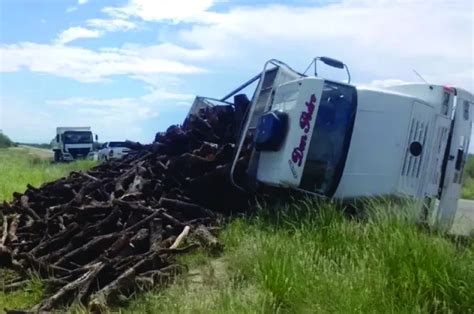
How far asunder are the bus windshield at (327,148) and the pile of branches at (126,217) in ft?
4.27

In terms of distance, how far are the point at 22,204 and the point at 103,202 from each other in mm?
1906

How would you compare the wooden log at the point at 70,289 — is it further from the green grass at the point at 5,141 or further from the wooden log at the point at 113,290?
the green grass at the point at 5,141

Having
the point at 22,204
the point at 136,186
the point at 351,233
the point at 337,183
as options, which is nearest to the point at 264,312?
the point at 351,233

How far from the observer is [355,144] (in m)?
9.20

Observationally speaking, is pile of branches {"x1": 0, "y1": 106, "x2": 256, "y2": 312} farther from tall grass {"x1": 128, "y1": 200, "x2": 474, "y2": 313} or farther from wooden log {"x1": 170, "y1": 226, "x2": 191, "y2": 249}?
tall grass {"x1": 128, "y1": 200, "x2": 474, "y2": 313}

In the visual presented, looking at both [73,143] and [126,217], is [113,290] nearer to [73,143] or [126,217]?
[126,217]

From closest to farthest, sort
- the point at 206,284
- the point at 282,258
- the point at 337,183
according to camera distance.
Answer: the point at 282,258
the point at 206,284
the point at 337,183

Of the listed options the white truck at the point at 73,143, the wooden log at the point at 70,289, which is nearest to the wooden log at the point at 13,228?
the wooden log at the point at 70,289

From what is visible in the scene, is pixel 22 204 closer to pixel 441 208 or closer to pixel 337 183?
pixel 337 183

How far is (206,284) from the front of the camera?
673 cm

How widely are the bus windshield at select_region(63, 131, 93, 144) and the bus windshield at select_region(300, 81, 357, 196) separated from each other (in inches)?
1555

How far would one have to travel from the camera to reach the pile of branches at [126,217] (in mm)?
7066

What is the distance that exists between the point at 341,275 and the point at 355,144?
3712 mm

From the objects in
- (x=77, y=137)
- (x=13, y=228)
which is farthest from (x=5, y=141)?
(x=13, y=228)
